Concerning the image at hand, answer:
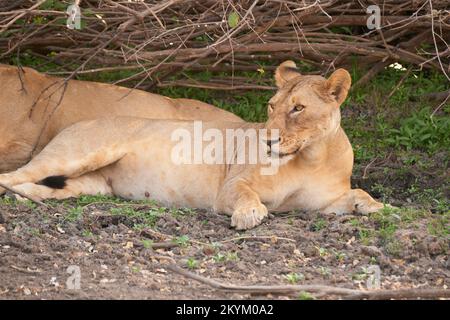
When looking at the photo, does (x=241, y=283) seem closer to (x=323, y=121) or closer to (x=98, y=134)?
(x=323, y=121)

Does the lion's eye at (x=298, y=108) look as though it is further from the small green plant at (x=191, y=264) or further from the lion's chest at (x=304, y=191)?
the small green plant at (x=191, y=264)

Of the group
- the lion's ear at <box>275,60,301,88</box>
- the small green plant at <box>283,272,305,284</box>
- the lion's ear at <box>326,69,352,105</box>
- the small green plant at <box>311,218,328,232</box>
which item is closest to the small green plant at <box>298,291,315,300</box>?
the small green plant at <box>283,272,305,284</box>

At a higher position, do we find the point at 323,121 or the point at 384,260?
the point at 323,121

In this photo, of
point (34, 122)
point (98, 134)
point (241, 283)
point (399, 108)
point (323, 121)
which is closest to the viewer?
point (241, 283)

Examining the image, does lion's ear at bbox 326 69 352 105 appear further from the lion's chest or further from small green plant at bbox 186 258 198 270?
small green plant at bbox 186 258 198 270

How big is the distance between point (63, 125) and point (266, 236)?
6.99ft

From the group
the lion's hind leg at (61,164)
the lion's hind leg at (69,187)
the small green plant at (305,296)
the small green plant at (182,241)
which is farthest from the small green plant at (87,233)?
the small green plant at (305,296)

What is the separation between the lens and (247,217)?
539 cm

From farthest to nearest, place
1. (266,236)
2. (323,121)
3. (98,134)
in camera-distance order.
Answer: (98,134)
(323,121)
(266,236)

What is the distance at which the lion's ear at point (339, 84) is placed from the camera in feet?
18.3

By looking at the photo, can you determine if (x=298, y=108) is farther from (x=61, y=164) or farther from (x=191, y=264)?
(x=61, y=164)

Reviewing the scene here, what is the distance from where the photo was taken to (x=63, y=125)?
682 cm

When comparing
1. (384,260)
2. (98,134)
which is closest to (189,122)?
(98,134)

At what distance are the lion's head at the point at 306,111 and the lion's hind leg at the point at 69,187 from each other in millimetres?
1272
